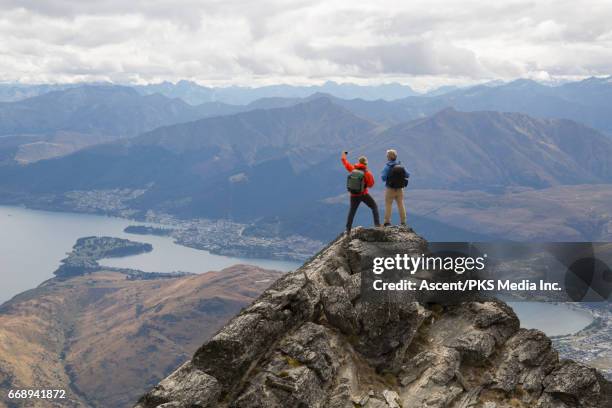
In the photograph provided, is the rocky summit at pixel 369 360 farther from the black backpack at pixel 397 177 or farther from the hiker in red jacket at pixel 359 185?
the black backpack at pixel 397 177

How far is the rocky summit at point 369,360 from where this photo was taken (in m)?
20.2

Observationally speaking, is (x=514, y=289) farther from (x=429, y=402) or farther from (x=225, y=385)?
(x=225, y=385)

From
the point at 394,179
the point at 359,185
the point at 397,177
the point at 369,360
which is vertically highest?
the point at 397,177

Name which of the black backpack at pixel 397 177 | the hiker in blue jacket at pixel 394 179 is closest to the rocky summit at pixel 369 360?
the hiker in blue jacket at pixel 394 179

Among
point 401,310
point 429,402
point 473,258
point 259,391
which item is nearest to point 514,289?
point 473,258

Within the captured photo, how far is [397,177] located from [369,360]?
36.6 ft

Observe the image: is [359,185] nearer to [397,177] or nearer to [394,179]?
[394,179]

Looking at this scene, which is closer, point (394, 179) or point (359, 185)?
point (359, 185)

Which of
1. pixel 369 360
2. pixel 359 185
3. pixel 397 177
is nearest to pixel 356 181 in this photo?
pixel 359 185

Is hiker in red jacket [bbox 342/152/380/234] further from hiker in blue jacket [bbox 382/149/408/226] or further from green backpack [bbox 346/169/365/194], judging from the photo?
hiker in blue jacket [bbox 382/149/408/226]

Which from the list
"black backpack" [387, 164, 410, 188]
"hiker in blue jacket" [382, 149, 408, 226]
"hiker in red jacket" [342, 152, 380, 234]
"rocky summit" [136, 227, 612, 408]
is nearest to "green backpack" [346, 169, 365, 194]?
"hiker in red jacket" [342, 152, 380, 234]

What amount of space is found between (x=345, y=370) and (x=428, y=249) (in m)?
7.72

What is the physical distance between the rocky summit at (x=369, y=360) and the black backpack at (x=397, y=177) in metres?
7.59

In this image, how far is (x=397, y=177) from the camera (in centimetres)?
3025
